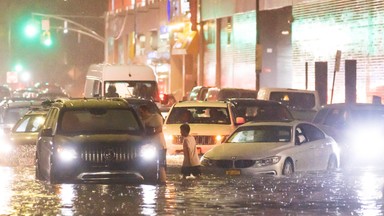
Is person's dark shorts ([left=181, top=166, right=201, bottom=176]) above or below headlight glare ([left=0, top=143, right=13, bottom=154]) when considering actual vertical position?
above

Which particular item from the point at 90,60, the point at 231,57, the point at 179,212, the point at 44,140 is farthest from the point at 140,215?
the point at 90,60

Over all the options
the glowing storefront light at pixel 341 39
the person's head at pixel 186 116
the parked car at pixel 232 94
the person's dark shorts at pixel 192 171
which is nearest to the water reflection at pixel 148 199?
the person's dark shorts at pixel 192 171

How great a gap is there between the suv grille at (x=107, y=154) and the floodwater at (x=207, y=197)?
46 cm

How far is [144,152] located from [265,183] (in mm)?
2563

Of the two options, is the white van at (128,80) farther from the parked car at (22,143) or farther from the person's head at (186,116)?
the parked car at (22,143)

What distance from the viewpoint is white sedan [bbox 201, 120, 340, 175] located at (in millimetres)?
21859

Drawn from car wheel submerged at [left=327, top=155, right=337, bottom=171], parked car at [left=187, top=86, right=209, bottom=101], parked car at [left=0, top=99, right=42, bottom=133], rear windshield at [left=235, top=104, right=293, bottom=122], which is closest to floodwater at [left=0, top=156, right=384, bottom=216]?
car wheel submerged at [left=327, top=155, right=337, bottom=171]

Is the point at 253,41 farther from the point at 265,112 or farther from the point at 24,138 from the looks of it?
the point at 24,138

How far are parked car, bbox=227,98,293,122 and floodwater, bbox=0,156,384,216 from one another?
7.64m

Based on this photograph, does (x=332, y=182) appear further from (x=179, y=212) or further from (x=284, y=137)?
(x=179, y=212)

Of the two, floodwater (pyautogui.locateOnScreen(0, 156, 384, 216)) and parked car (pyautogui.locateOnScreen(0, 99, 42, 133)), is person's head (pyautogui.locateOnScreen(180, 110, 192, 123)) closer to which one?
parked car (pyautogui.locateOnScreen(0, 99, 42, 133))

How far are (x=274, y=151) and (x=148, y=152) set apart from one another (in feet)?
13.4

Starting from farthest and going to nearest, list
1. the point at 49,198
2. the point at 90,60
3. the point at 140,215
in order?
1. the point at 90,60
2. the point at 49,198
3. the point at 140,215

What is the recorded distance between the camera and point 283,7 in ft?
175
